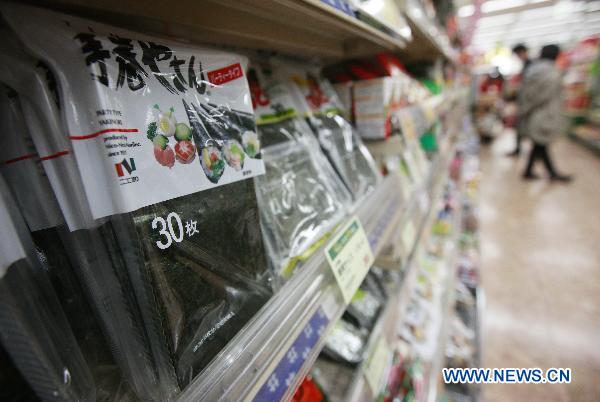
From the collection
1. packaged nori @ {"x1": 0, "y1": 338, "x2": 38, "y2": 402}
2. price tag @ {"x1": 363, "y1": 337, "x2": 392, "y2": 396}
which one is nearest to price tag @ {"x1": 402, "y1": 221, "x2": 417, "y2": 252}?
price tag @ {"x1": 363, "y1": 337, "x2": 392, "y2": 396}

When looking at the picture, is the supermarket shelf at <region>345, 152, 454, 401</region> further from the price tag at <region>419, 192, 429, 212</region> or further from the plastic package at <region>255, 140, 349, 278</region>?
the plastic package at <region>255, 140, 349, 278</region>

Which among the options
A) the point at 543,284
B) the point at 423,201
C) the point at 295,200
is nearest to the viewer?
the point at 295,200

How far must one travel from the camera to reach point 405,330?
1.29 metres

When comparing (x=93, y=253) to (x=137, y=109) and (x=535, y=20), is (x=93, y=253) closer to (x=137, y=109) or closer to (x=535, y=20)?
(x=137, y=109)

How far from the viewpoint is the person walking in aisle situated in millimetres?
3805

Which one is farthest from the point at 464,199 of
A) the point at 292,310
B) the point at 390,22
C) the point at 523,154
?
the point at 523,154

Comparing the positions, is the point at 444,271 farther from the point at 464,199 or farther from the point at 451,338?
the point at 464,199

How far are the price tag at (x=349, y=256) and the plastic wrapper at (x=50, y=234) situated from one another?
0.35 metres

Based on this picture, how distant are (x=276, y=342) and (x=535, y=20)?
38.8 ft

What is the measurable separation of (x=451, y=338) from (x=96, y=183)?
6.49 feet

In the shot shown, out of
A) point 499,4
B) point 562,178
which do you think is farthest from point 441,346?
point 499,4

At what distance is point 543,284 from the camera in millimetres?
2178

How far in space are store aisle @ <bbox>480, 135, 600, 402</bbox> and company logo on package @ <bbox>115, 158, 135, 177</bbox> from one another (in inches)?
76.5

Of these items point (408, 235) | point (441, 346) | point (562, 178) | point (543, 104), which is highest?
point (543, 104)
